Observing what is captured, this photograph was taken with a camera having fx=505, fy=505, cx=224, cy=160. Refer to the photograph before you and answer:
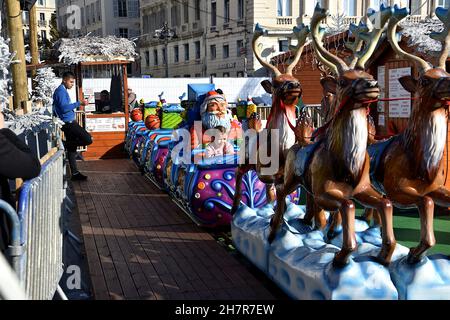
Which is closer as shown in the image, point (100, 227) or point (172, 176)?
point (100, 227)

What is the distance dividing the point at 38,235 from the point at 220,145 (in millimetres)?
3383

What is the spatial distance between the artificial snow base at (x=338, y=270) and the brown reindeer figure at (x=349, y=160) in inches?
4.8

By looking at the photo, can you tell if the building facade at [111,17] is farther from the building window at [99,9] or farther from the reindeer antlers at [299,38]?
the reindeer antlers at [299,38]

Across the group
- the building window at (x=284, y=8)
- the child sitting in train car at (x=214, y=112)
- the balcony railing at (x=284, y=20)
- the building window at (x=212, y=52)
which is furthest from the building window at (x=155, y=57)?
the child sitting in train car at (x=214, y=112)

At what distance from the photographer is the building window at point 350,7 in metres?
30.6

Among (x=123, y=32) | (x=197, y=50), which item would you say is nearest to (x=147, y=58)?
(x=123, y=32)

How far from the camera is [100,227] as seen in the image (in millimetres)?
5605

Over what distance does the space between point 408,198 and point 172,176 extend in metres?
3.65

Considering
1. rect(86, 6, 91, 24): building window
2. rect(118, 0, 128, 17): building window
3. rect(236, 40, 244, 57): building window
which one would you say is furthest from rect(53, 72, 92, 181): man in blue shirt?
rect(86, 6, 91, 24): building window

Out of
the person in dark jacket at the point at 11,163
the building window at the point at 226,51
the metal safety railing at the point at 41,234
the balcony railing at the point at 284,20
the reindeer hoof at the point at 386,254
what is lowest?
the reindeer hoof at the point at 386,254

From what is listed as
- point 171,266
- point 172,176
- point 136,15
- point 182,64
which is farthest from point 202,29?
point 171,266
